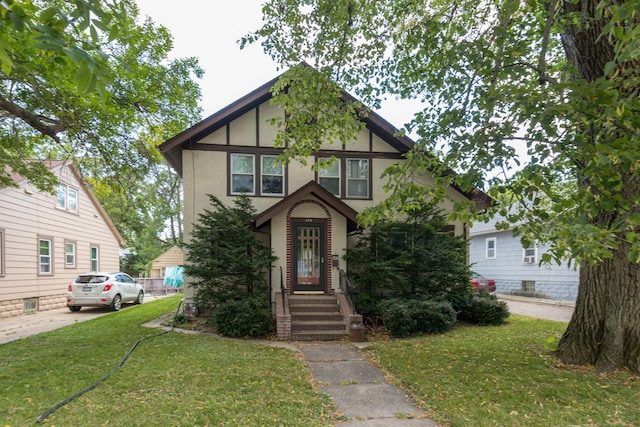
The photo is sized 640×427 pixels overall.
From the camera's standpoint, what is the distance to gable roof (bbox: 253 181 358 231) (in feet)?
33.5

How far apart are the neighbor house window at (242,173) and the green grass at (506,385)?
21.0 feet

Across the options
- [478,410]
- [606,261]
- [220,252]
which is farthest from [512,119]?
[220,252]

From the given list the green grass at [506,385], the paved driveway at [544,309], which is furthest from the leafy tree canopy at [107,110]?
the paved driveway at [544,309]

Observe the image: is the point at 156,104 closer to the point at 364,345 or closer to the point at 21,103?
the point at 21,103

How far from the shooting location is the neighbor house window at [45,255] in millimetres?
14477

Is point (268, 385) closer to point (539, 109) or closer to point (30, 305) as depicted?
point (539, 109)

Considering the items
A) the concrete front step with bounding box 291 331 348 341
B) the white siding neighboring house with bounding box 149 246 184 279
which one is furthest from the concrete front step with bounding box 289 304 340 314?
the white siding neighboring house with bounding box 149 246 184 279

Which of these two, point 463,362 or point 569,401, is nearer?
point 569,401

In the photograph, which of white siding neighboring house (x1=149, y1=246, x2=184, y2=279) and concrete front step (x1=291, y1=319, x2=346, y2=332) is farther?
white siding neighboring house (x1=149, y1=246, x2=184, y2=279)

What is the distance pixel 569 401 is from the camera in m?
4.52

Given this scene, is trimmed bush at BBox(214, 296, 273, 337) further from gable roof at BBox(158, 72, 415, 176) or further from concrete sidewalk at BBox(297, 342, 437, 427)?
gable roof at BBox(158, 72, 415, 176)

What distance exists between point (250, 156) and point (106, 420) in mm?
8631

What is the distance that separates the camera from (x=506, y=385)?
16.7 ft

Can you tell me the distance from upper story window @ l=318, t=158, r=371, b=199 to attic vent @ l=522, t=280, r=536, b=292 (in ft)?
41.7
